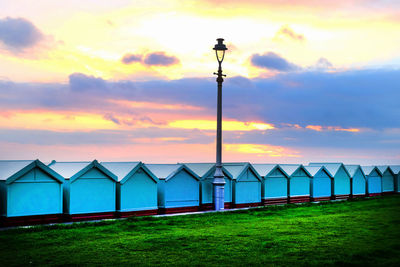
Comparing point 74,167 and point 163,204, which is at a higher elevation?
point 74,167

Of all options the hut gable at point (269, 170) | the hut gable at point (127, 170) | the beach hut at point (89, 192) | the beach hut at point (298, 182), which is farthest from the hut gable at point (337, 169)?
the beach hut at point (89, 192)

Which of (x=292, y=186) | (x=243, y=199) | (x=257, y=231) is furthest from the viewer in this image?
(x=292, y=186)

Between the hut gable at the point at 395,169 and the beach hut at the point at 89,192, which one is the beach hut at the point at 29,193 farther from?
the hut gable at the point at 395,169

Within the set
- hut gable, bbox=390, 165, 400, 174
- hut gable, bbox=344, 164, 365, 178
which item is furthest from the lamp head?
hut gable, bbox=390, 165, 400, 174

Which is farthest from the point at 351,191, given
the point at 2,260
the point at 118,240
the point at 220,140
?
the point at 2,260

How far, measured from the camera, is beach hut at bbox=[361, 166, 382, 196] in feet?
151

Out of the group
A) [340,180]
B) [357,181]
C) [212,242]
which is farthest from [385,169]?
[212,242]

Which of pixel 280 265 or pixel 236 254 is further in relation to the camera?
pixel 236 254

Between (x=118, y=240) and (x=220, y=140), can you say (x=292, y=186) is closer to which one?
(x=220, y=140)

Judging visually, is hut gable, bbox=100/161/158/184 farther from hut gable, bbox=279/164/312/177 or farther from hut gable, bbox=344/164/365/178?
hut gable, bbox=344/164/365/178

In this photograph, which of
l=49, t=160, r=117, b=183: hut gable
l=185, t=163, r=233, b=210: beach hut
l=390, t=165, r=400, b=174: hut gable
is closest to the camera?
l=49, t=160, r=117, b=183: hut gable

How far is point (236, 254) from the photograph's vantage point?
15.2m

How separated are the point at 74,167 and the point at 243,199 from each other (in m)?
11.7

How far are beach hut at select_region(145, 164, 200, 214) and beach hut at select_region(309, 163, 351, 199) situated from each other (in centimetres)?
1630
